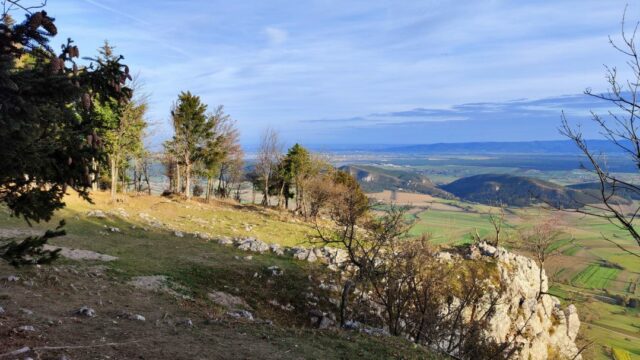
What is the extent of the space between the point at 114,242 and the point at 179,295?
8.95m

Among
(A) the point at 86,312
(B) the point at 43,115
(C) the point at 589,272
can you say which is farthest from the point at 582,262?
(B) the point at 43,115

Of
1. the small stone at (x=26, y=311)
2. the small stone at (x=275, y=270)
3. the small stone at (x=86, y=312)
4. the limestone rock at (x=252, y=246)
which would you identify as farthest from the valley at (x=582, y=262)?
the small stone at (x=26, y=311)

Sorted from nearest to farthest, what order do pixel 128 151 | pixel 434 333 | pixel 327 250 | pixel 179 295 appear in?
1. pixel 179 295
2. pixel 434 333
3. pixel 327 250
4. pixel 128 151

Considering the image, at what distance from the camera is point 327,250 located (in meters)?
29.3

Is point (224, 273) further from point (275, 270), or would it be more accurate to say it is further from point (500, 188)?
point (500, 188)

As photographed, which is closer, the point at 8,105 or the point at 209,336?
the point at 8,105

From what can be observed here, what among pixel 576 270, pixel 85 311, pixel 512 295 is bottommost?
pixel 576 270

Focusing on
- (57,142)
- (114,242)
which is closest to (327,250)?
(114,242)

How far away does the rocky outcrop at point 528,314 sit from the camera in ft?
96.7

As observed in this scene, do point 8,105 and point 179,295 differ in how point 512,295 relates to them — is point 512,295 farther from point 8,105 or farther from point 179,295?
point 8,105

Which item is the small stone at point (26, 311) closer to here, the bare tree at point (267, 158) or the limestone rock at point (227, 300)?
the limestone rock at point (227, 300)

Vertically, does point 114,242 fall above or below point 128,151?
below

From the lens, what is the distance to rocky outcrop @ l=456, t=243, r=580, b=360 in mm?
29484

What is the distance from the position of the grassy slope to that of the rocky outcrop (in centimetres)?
1435
